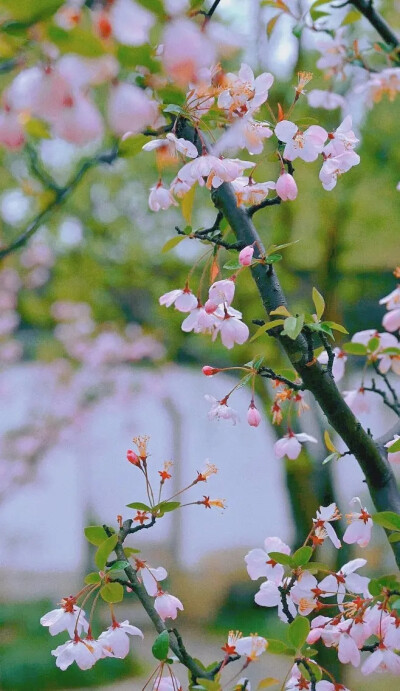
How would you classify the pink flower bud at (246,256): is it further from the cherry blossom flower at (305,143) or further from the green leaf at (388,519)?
the green leaf at (388,519)

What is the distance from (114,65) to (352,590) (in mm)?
525

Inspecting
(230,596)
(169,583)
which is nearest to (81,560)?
(169,583)

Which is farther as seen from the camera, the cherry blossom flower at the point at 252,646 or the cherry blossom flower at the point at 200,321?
the cherry blossom flower at the point at 200,321

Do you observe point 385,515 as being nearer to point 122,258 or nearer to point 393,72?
point 393,72

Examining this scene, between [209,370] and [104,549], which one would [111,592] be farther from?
[209,370]

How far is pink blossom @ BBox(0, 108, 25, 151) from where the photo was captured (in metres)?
0.43

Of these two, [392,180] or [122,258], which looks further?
[122,258]

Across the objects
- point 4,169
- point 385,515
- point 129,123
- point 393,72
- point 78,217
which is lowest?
point 78,217

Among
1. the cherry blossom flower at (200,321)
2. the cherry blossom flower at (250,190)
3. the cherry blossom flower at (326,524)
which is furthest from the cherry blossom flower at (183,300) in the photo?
the cherry blossom flower at (326,524)

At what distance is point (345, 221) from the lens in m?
2.54

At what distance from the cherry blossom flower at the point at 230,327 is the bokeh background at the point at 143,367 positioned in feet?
2.45

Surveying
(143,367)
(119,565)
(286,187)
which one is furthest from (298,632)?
(143,367)

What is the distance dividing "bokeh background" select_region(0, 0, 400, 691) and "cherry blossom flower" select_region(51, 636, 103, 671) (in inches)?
37.2

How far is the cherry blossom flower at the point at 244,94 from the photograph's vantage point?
24.0 inches
